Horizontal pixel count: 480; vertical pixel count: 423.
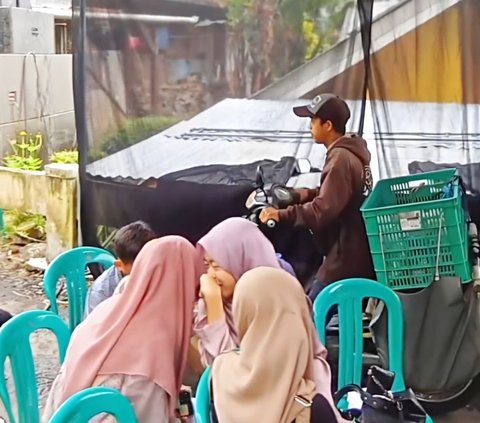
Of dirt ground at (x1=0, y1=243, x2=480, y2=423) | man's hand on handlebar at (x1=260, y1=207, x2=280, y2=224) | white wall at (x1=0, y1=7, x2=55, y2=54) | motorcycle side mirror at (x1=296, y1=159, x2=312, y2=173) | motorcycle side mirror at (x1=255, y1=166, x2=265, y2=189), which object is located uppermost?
white wall at (x1=0, y1=7, x2=55, y2=54)

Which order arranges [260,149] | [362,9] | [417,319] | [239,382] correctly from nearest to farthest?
1. [239,382]
2. [417,319]
3. [362,9]
4. [260,149]

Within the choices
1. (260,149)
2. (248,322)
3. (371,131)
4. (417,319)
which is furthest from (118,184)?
(248,322)

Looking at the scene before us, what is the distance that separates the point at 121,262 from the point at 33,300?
2.11m

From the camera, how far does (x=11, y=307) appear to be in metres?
4.34

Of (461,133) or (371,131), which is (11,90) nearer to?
(371,131)

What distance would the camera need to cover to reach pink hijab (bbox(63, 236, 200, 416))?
190cm

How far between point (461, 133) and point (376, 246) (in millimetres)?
793

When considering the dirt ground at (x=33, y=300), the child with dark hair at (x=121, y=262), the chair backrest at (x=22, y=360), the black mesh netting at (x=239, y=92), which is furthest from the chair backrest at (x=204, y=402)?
the black mesh netting at (x=239, y=92)

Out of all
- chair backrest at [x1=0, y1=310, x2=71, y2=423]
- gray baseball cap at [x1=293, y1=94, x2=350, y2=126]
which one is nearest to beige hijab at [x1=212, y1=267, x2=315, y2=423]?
chair backrest at [x1=0, y1=310, x2=71, y2=423]

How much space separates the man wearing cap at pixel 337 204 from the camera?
3.17 meters

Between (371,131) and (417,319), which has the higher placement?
(371,131)

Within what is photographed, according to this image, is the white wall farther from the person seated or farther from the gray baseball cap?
the person seated

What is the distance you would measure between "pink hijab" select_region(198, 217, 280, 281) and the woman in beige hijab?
540 mm

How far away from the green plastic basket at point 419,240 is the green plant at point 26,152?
130 inches
